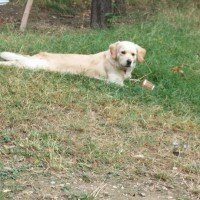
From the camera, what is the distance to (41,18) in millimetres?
10914

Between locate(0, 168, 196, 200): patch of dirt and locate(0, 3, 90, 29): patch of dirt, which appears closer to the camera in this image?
locate(0, 168, 196, 200): patch of dirt

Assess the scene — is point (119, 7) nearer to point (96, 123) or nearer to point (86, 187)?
point (96, 123)

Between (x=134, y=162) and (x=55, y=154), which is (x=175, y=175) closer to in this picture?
(x=134, y=162)

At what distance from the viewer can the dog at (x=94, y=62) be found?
6.89m

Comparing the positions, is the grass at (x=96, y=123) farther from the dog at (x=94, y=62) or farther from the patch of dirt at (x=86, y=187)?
the dog at (x=94, y=62)

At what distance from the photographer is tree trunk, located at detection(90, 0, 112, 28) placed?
10.4 m

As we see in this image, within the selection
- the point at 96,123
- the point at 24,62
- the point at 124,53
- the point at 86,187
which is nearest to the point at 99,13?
the point at 124,53

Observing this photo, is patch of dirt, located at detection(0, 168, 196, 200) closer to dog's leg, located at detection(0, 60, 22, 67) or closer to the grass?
the grass

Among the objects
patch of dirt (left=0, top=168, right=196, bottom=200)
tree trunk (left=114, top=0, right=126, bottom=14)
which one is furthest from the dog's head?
tree trunk (left=114, top=0, right=126, bottom=14)

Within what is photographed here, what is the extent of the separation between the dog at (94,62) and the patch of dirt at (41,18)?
3.23 m

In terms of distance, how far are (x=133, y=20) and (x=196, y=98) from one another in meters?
4.93

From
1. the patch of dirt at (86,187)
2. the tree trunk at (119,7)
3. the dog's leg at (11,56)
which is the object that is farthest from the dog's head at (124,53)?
the tree trunk at (119,7)

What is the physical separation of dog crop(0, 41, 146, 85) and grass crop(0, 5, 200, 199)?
0.77 feet

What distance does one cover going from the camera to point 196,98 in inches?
258
